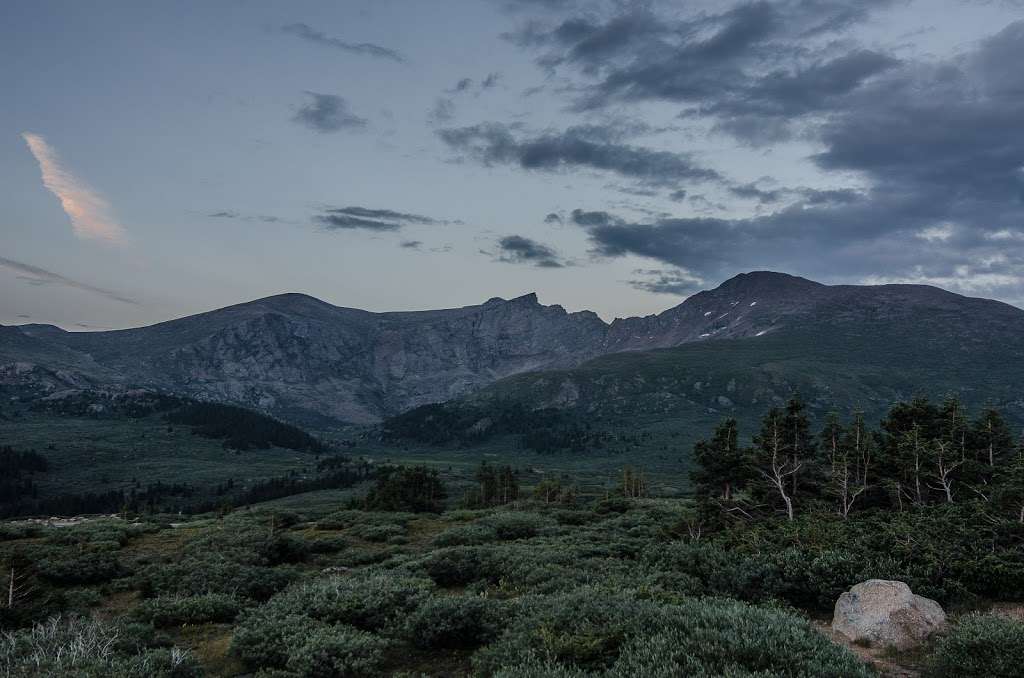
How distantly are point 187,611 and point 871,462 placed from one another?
4008 centimetres

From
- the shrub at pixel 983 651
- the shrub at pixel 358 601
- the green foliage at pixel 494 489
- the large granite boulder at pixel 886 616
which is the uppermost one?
the shrub at pixel 983 651

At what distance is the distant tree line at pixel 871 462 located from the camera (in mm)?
33219

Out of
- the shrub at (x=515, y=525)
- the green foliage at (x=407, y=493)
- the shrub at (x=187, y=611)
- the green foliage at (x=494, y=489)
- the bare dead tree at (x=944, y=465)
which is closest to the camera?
the shrub at (x=187, y=611)

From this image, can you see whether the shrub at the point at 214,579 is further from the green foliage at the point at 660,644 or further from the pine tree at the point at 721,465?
the pine tree at the point at 721,465

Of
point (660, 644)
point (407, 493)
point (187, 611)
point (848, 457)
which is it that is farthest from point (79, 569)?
point (407, 493)

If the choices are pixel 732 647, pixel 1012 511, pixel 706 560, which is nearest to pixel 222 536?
pixel 706 560

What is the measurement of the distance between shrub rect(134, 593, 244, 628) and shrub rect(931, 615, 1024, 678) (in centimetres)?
1915

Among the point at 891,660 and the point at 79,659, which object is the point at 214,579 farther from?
the point at 891,660

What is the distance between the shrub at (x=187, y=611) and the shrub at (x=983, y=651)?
19.2 m

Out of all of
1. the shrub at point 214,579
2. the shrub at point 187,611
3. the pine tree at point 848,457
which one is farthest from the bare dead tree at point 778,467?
the shrub at point 187,611

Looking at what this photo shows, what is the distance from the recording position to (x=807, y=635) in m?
11.4

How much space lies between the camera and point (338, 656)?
1284 centimetres

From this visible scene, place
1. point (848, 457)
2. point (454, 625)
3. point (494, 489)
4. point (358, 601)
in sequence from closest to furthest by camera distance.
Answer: point (454, 625) < point (358, 601) < point (848, 457) < point (494, 489)

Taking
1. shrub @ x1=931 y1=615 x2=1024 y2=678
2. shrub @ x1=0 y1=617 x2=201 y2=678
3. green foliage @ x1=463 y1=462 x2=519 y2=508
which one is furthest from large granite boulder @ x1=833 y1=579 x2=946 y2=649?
green foliage @ x1=463 y1=462 x2=519 y2=508
